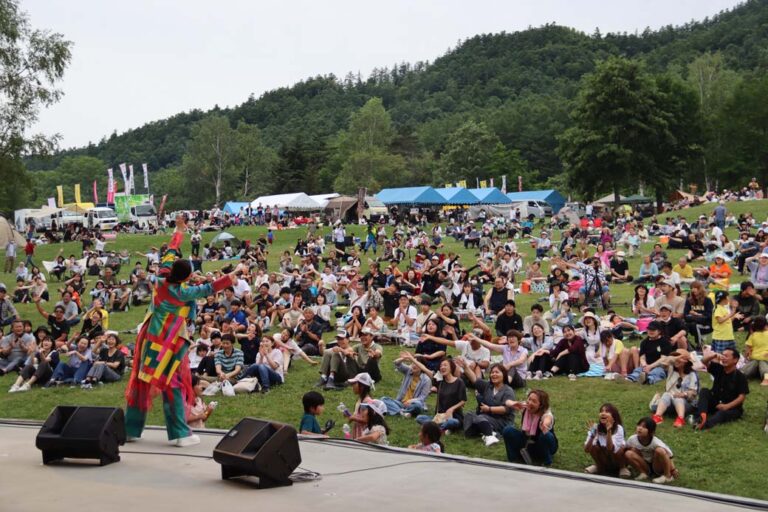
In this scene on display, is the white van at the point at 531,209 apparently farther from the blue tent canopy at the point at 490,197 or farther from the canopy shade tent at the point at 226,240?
the canopy shade tent at the point at 226,240

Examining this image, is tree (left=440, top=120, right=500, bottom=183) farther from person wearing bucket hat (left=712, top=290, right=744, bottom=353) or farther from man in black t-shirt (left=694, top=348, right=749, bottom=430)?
man in black t-shirt (left=694, top=348, right=749, bottom=430)

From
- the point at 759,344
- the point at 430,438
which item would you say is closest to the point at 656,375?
the point at 759,344

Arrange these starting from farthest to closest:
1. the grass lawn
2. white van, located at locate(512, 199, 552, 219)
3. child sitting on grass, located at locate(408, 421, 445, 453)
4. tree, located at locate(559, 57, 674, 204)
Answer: white van, located at locate(512, 199, 552, 219), tree, located at locate(559, 57, 674, 204), child sitting on grass, located at locate(408, 421, 445, 453), the grass lawn

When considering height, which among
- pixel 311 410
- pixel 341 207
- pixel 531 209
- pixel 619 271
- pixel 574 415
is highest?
pixel 341 207

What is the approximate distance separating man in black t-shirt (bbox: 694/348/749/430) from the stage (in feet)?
11.2

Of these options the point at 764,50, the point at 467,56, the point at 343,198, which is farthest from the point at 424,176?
the point at 467,56

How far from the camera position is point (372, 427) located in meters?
9.27

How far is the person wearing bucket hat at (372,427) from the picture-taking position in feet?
29.8

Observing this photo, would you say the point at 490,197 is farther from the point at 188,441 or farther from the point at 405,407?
the point at 188,441

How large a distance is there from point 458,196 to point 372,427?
40.2 metres

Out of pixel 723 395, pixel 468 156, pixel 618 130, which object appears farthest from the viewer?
pixel 468 156

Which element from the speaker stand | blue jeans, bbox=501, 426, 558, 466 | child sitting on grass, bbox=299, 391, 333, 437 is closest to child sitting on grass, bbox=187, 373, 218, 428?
child sitting on grass, bbox=299, 391, 333, 437

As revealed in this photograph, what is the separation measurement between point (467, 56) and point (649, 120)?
467 ft

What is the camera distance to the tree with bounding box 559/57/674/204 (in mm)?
48344
